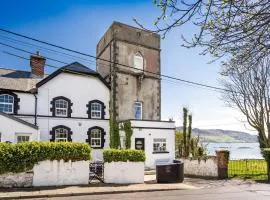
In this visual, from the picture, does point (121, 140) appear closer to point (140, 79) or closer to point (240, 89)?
point (140, 79)

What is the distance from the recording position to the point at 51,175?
1622 cm

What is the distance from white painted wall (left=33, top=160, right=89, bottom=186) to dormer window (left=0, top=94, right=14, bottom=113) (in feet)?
33.3

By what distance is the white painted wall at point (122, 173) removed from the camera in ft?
58.3

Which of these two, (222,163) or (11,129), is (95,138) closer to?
(11,129)

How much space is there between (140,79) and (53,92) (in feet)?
30.7

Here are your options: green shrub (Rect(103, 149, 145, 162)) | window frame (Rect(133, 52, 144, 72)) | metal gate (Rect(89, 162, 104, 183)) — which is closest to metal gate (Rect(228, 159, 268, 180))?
green shrub (Rect(103, 149, 145, 162))

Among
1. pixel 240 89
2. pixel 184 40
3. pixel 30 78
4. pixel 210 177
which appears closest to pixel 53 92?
pixel 30 78

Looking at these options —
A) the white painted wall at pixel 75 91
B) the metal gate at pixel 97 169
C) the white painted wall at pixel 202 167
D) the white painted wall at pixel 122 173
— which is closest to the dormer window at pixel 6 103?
the white painted wall at pixel 75 91

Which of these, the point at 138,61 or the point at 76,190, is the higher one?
the point at 138,61

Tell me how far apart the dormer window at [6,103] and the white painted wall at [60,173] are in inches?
400

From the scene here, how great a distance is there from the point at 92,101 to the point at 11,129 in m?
8.27

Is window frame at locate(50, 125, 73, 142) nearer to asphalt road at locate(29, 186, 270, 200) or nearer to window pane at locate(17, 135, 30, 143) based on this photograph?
window pane at locate(17, 135, 30, 143)

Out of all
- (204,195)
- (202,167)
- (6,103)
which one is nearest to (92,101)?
(6,103)

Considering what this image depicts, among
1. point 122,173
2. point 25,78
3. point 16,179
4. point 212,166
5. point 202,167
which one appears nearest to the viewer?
point 16,179
